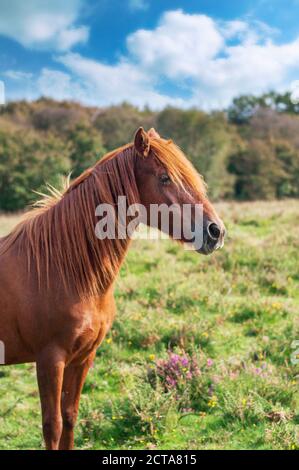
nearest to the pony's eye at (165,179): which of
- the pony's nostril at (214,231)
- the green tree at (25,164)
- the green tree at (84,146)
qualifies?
the pony's nostril at (214,231)

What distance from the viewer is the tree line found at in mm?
24750

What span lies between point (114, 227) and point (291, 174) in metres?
26.3

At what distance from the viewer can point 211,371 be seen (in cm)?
443

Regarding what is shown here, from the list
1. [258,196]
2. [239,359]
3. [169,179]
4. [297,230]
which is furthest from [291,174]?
[169,179]

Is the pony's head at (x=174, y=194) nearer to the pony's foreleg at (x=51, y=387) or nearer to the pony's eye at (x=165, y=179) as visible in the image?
the pony's eye at (x=165, y=179)

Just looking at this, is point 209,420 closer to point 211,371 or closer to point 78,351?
point 211,371

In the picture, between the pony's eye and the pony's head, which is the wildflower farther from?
the pony's eye

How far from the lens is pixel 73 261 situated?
9.67ft

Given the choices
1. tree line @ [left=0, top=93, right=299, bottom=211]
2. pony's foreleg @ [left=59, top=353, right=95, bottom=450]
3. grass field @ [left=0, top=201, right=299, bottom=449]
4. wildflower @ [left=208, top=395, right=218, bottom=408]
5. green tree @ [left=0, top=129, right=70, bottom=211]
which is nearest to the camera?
pony's foreleg @ [left=59, top=353, right=95, bottom=450]

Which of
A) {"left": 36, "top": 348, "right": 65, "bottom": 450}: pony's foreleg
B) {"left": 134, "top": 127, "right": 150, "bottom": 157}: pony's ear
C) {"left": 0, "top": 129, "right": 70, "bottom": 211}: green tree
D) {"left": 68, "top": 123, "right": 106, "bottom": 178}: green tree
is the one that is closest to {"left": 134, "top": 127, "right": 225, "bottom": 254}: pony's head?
{"left": 134, "top": 127, "right": 150, "bottom": 157}: pony's ear

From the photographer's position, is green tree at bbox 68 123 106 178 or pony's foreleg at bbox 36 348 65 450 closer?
pony's foreleg at bbox 36 348 65 450

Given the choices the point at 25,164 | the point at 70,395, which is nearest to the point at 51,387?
the point at 70,395

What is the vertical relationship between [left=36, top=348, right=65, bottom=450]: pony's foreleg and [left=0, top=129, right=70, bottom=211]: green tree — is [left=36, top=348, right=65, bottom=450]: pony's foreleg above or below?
below

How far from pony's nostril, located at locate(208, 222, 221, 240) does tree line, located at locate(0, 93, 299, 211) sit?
2144 cm
